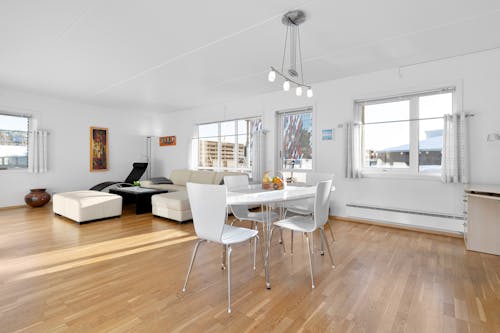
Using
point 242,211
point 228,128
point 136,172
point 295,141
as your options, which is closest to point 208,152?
point 228,128

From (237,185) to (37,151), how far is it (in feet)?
18.1

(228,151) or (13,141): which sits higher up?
(13,141)

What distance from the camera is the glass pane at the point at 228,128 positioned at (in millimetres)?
6688

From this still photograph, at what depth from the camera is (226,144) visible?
22.6ft

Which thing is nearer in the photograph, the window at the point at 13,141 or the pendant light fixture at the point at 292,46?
the pendant light fixture at the point at 292,46

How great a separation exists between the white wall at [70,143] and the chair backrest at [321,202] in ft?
22.0

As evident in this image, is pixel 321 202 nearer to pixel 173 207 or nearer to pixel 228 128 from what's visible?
pixel 173 207

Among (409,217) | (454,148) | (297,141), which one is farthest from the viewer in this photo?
(297,141)

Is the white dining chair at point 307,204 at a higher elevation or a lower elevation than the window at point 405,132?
lower

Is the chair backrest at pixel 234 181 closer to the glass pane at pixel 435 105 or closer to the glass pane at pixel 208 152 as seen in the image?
the glass pane at pixel 435 105

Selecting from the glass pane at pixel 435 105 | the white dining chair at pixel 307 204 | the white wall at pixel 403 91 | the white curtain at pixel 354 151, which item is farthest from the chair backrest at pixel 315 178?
the glass pane at pixel 435 105

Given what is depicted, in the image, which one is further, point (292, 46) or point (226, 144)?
point (226, 144)

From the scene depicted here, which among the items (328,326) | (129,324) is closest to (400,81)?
(328,326)

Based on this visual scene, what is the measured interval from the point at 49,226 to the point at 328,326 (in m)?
4.48
